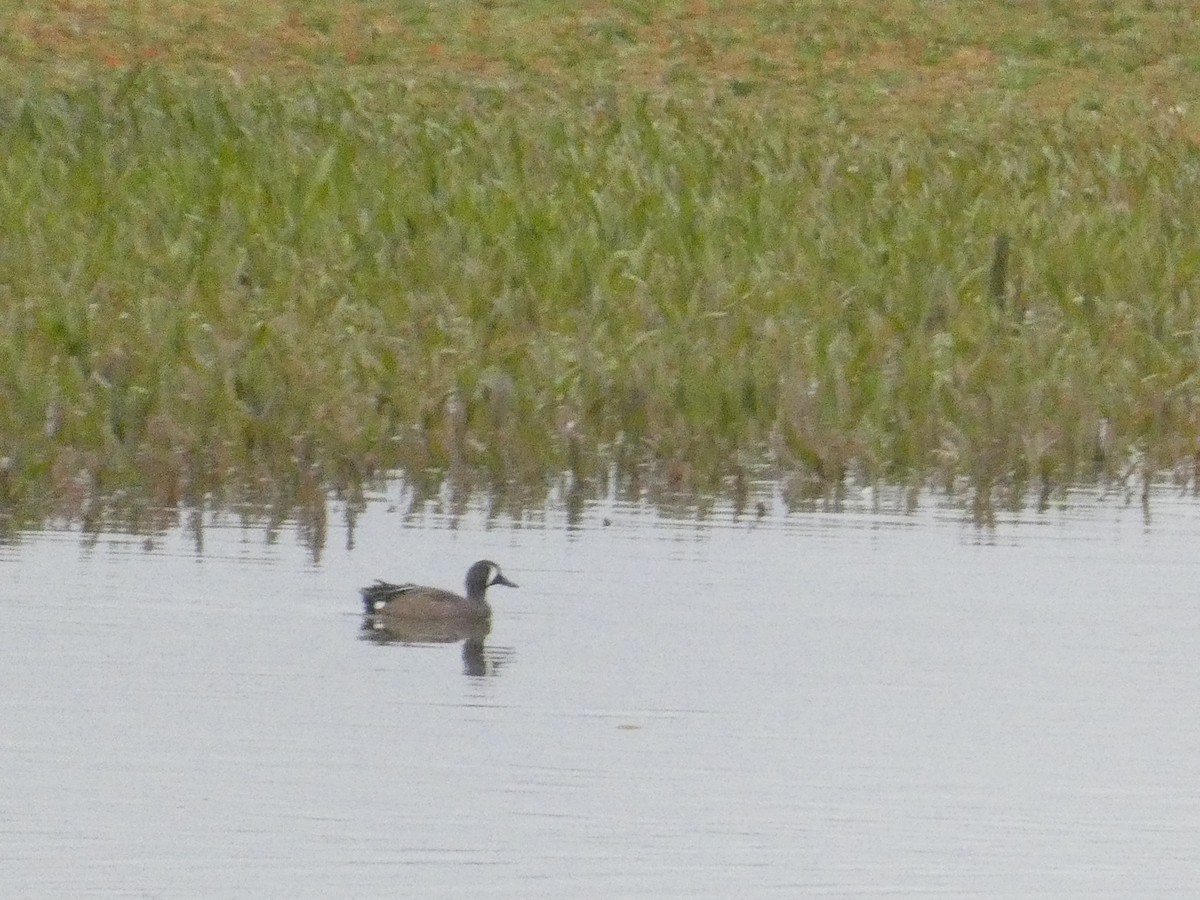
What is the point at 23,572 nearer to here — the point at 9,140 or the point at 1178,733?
the point at 1178,733

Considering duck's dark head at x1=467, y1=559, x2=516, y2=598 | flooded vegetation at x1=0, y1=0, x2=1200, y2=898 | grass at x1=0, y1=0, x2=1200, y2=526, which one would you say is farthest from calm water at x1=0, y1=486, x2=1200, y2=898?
grass at x1=0, y1=0, x2=1200, y2=526

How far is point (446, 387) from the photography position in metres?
12.9

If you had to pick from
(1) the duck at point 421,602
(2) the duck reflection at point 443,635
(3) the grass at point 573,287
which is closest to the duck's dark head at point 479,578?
(1) the duck at point 421,602

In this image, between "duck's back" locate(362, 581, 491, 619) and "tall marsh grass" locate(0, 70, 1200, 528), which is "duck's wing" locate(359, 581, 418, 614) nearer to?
"duck's back" locate(362, 581, 491, 619)

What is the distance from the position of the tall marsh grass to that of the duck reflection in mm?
1669

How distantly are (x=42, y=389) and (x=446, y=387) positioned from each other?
4.66 feet

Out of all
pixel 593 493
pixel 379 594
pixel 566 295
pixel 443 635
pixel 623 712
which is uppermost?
pixel 566 295

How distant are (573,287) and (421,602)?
4.81 meters

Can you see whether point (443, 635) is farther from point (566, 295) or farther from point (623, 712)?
point (566, 295)

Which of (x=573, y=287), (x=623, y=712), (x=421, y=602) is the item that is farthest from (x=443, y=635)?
(x=573, y=287)

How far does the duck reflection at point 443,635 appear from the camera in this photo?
33.0ft

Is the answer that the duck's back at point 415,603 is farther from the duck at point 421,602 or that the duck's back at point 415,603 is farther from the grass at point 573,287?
the grass at point 573,287

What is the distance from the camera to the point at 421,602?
10219mm

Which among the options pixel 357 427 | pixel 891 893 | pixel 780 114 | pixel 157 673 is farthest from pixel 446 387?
pixel 780 114
